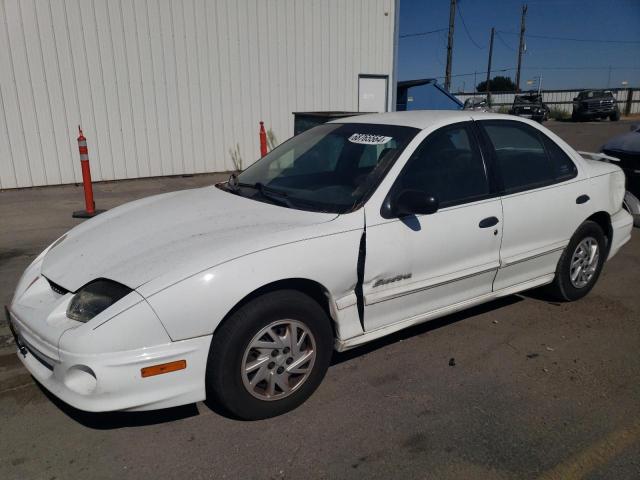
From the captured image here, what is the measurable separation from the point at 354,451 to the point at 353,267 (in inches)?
37.6

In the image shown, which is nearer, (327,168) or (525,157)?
(327,168)

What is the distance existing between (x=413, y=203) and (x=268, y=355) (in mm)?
1182

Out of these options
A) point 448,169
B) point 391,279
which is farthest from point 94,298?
point 448,169

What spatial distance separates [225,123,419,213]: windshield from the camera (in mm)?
3232

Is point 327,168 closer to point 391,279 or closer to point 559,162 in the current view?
point 391,279

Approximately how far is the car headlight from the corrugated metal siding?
854cm

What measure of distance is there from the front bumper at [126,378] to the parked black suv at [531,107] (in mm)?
31680

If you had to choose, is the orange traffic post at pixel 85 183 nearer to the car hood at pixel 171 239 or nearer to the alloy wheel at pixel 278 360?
the car hood at pixel 171 239

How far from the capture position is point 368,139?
3.59 metres

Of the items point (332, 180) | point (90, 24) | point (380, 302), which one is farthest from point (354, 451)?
point (90, 24)

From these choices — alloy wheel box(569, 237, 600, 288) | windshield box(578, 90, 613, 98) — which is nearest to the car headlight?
alloy wheel box(569, 237, 600, 288)

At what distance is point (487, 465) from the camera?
2484mm

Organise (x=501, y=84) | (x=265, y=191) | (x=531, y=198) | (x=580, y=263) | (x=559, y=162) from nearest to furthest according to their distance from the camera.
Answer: (x=265, y=191) → (x=531, y=198) → (x=559, y=162) → (x=580, y=263) → (x=501, y=84)

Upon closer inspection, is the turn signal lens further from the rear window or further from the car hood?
the rear window
